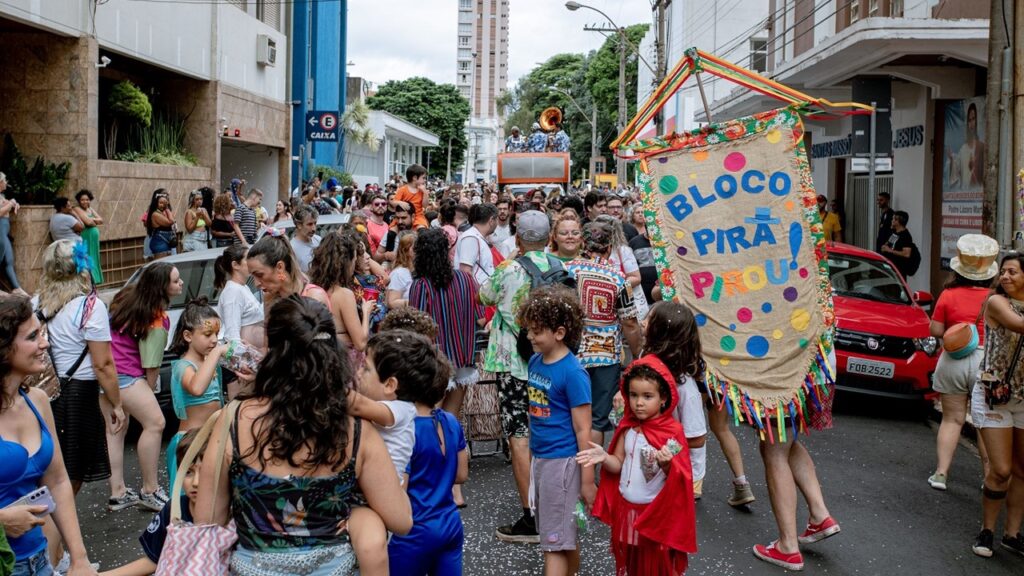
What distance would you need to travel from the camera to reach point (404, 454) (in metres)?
3.55

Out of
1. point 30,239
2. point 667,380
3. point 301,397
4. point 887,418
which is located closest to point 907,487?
point 887,418

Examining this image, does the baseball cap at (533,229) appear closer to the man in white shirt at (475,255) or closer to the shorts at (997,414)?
the man in white shirt at (475,255)

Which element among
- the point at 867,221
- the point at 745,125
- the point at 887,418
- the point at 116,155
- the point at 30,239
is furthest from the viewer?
the point at 867,221

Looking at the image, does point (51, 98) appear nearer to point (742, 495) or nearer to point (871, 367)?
point (871, 367)

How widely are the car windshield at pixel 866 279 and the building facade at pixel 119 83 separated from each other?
36.2 ft

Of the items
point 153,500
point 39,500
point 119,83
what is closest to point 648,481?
point 39,500

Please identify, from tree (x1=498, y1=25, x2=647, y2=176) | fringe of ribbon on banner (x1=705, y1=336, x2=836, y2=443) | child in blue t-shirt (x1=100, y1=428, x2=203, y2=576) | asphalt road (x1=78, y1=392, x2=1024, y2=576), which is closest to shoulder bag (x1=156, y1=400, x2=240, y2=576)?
child in blue t-shirt (x1=100, y1=428, x2=203, y2=576)

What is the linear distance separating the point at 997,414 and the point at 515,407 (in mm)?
2814

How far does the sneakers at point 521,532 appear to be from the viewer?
5.91 meters

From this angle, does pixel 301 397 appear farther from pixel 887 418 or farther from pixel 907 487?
pixel 887 418

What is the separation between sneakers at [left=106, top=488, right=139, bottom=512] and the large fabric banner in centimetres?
368

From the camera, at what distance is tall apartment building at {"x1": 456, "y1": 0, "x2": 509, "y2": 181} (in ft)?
526

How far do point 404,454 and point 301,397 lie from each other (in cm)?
73

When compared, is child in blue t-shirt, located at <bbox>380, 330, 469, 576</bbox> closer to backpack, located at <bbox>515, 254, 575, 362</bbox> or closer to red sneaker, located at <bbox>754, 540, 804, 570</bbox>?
backpack, located at <bbox>515, 254, 575, 362</bbox>
